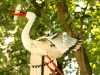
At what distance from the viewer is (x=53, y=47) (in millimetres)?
5391

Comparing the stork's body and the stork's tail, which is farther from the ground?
the stork's body

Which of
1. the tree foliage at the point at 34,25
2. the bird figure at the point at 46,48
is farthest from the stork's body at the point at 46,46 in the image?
the tree foliage at the point at 34,25

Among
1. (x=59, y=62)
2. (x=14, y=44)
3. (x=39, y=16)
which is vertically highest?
(x=39, y=16)

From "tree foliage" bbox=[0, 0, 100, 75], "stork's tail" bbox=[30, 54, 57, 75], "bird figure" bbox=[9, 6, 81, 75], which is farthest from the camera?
"tree foliage" bbox=[0, 0, 100, 75]

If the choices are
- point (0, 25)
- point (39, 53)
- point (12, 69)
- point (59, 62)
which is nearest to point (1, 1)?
point (0, 25)

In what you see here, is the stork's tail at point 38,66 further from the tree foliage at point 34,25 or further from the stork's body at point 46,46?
the tree foliage at point 34,25

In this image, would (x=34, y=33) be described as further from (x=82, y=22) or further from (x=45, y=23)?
(x=82, y=22)

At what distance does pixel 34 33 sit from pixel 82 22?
1.08 m

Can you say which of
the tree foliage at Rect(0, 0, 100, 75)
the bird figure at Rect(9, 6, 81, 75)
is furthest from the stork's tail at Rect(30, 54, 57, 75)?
the tree foliage at Rect(0, 0, 100, 75)

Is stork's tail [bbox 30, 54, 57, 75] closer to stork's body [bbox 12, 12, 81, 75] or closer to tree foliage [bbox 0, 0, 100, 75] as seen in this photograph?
stork's body [bbox 12, 12, 81, 75]

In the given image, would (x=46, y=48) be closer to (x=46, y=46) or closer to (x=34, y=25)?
(x=46, y=46)

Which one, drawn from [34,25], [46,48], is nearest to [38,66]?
[46,48]

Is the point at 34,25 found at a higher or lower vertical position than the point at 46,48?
higher

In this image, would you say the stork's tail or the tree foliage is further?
the tree foliage
